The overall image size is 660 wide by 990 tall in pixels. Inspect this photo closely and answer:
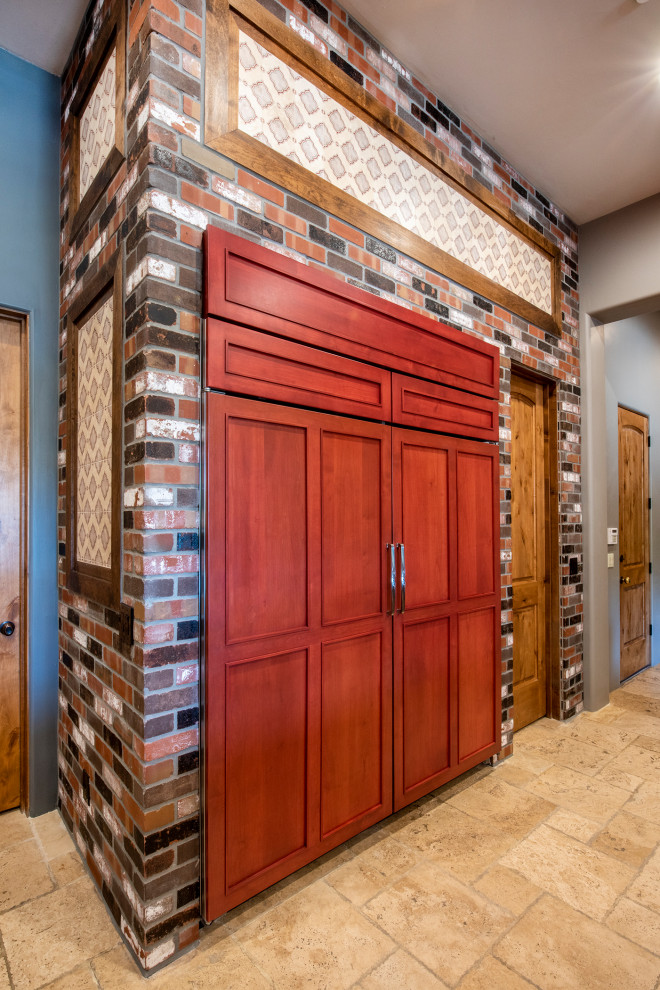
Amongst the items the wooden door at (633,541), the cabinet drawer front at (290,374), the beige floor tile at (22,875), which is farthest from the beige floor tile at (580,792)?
the beige floor tile at (22,875)

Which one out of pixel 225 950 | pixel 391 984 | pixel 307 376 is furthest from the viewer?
pixel 307 376

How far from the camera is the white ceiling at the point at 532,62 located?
6.92 ft

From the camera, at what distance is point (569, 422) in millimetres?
3562

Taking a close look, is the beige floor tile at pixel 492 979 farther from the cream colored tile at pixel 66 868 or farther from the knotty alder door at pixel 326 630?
the cream colored tile at pixel 66 868

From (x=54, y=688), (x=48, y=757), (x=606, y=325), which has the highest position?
(x=606, y=325)

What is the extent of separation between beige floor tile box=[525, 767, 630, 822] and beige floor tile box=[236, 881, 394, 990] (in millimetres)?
1250

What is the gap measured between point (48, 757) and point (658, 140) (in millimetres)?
4473

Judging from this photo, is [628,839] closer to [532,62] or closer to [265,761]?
[265,761]

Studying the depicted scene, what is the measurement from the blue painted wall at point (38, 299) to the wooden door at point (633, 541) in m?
4.10

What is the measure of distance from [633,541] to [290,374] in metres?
3.95

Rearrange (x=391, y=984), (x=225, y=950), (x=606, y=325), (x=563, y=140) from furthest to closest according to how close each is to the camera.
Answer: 1. (x=606, y=325)
2. (x=563, y=140)
3. (x=225, y=950)
4. (x=391, y=984)

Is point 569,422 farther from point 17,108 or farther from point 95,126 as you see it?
point 17,108

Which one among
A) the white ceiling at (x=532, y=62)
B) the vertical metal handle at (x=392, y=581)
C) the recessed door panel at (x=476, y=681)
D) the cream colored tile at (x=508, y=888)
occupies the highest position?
the white ceiling at (x=532, y=62)

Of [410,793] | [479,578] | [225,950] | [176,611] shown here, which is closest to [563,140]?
[479,578]
